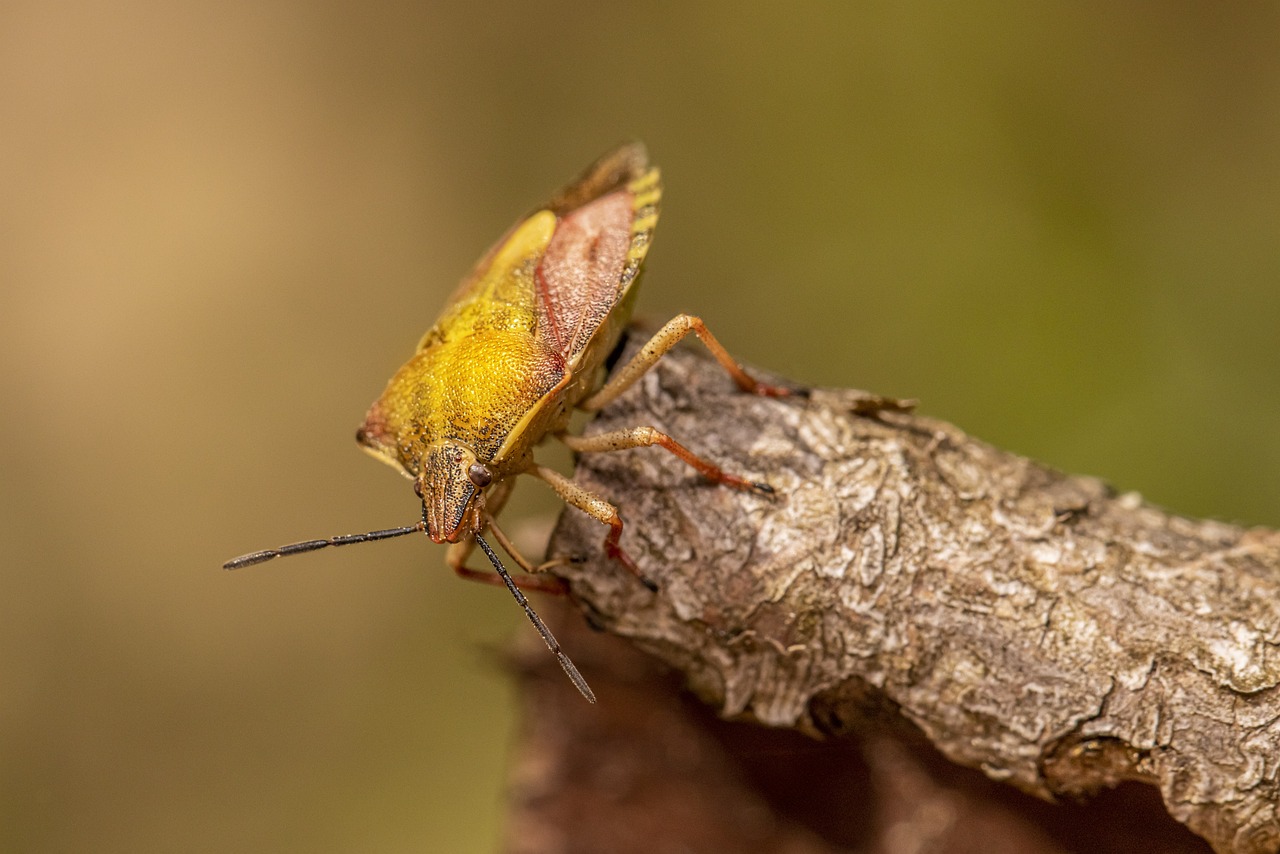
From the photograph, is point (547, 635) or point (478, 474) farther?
point (478, 474)

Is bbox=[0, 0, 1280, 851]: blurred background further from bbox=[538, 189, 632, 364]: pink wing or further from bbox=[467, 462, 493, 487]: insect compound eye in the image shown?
bbox=[467, 462, 493, 487]: insect compound eye

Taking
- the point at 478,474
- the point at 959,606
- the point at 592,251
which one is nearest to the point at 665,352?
the point at 592,251

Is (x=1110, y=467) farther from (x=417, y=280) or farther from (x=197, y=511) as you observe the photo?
(x=197, y=511)

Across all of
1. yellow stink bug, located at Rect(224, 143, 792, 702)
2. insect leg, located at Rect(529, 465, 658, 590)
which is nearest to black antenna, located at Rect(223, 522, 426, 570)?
yellow stink bug, located at Rect(224, 143, 792, 702)

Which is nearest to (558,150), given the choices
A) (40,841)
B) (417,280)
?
(417,280)

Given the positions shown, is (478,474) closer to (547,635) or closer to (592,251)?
(547,635)

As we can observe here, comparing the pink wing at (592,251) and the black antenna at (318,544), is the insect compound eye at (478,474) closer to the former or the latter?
the black antenna at (318,544)
